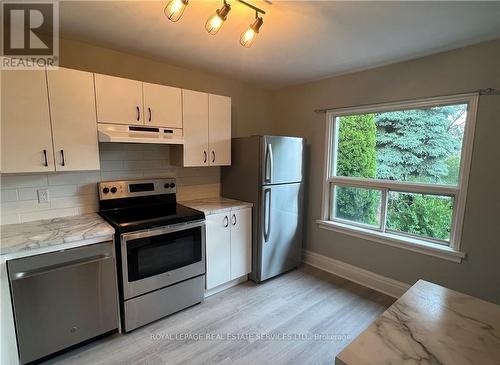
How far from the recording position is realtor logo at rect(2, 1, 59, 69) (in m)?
1.70

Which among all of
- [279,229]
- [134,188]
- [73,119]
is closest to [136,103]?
[73,119]

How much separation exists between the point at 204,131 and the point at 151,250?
4.29 feet

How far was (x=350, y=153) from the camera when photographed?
3.05 metres

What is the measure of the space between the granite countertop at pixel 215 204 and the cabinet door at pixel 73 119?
1.00m

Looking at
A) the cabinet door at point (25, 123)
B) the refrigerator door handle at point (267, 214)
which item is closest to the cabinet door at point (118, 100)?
the cabinet door at point (25, 123)

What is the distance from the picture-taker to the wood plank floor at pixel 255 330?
1.88 meters

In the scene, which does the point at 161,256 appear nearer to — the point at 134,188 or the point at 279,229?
the point at 134,188

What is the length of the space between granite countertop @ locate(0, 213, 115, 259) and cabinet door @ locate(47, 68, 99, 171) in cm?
45

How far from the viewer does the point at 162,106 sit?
2391 millimetres

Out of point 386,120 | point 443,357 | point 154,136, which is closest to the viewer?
point 443,357

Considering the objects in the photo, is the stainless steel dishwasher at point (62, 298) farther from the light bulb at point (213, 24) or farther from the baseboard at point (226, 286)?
the light bulb at point (213, 24)

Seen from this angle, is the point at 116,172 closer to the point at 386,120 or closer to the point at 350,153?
the point at 350,153

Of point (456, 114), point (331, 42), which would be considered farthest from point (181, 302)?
point (456, 114)

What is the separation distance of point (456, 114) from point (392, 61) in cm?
77
